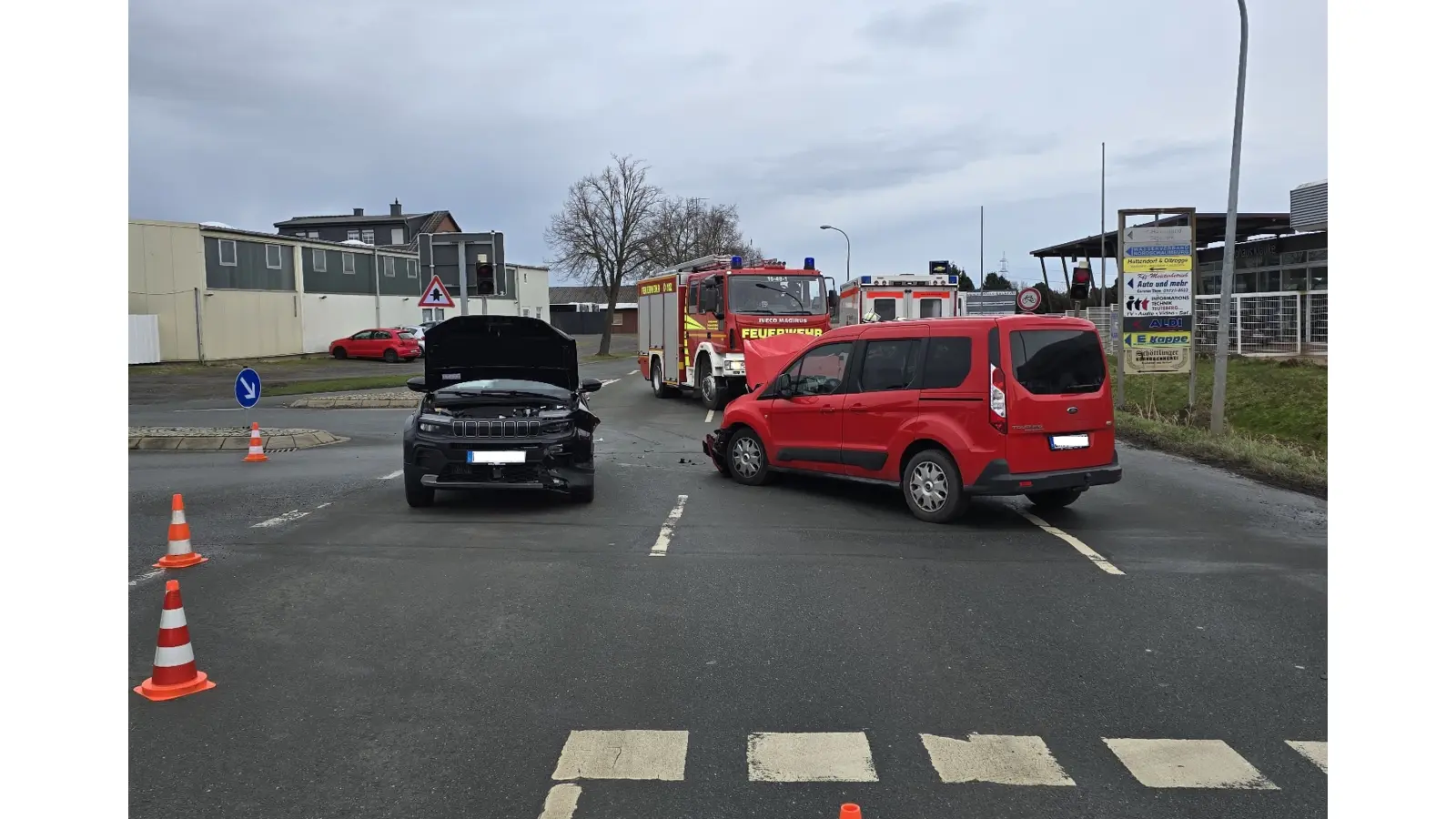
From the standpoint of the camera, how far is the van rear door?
8836 mm

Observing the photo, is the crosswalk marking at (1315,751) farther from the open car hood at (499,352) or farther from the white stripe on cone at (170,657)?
the open car hood at (499,352)

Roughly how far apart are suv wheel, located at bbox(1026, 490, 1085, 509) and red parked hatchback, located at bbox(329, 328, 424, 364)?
3487 cm

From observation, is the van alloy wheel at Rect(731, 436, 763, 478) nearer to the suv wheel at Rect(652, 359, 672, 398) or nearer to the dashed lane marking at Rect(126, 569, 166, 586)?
the dashed lane marking at Rect(126, 569, 166, 586)

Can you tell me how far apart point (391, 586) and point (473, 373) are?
5.07m

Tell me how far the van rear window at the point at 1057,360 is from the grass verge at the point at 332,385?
68.9 ft

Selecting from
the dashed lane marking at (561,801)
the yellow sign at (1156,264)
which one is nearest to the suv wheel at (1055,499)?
the dashed lane marking at (561,801)

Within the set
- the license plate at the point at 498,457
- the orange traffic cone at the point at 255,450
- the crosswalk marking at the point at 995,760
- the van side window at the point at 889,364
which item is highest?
the van side window at the point at 889,364

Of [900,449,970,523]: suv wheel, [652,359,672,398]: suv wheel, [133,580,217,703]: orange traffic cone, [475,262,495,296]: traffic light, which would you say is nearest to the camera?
[133,580,217,703]: orange traffic cone

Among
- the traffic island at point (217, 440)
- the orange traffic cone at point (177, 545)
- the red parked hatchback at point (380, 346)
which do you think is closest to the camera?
the orange traffic cone at point (177, 545)

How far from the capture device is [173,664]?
5020 mm

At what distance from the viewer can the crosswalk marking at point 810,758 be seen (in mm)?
4055

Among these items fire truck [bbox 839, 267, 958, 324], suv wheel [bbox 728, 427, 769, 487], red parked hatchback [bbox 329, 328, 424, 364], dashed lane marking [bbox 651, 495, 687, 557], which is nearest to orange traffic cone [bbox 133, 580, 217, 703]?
dashed lane marking [bbox 651, 495, 687, 557]

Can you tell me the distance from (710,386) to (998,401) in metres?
12.8

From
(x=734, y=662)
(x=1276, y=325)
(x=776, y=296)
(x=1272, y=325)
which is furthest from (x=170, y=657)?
(x=1272, y=325)
